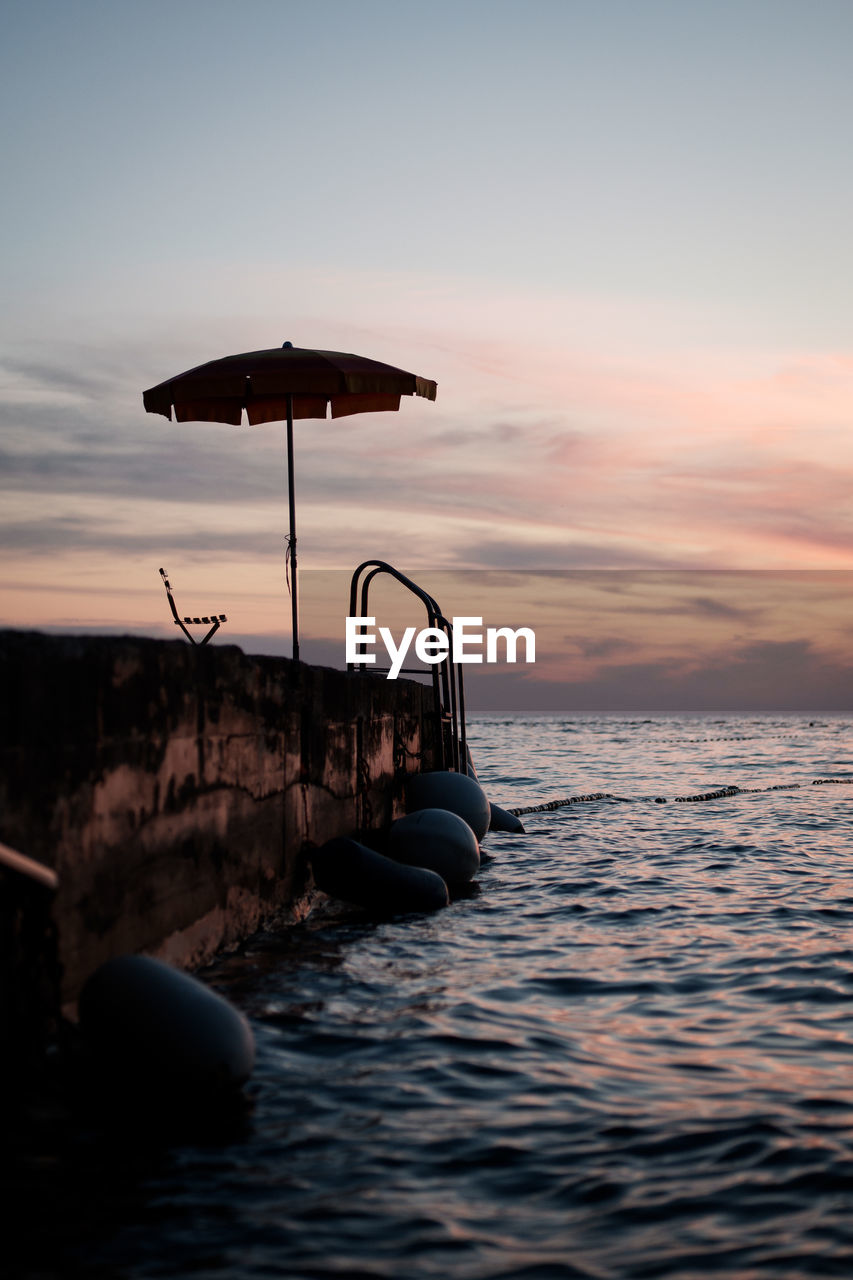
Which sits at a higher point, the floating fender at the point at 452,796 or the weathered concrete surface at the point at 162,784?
the weathered concrete surface at the point at 162,784

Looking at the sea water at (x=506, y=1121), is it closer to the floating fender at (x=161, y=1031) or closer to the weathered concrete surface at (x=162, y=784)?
the floating fender at (x=161, y=1031)

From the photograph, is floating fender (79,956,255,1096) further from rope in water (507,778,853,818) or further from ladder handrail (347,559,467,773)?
rope in water (507,778,853,818)

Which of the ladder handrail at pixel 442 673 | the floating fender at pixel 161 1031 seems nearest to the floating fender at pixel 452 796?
the ladder handrail at pixel 442 673

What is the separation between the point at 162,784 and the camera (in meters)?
5.48

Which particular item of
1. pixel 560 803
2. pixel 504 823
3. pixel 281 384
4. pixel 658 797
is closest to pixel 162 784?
pixel 281 384

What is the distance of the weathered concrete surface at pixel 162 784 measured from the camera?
4.24m

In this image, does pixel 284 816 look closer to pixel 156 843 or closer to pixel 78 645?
pixel 156 843

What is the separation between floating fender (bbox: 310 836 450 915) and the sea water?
192mm

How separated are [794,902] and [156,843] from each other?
5.80 m

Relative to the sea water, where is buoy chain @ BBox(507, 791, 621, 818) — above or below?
below

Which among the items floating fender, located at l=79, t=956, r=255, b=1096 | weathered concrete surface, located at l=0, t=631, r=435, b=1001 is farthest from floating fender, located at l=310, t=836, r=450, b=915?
floating fender, located at l=79, t=956, r=255, b=1096

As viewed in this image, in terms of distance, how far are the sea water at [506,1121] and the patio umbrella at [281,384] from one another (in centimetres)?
439

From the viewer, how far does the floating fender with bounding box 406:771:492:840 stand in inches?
454

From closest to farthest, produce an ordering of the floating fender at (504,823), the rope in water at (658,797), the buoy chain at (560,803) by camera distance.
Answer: the floating fender at (504,823) < the buoy chain at (560,803) < the rope in water at (658,797)
